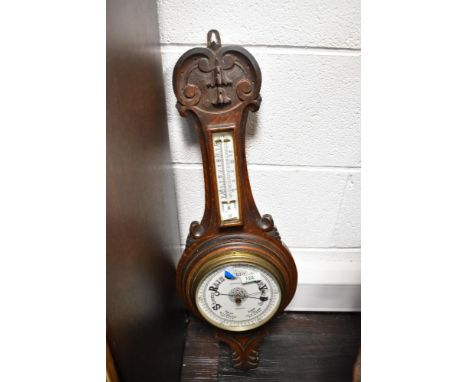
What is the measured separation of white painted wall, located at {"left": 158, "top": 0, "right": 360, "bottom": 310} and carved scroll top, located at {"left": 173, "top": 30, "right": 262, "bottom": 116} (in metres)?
0.10

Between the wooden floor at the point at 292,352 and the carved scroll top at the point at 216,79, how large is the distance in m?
0.68

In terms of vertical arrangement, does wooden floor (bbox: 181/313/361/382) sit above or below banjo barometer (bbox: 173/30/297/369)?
below

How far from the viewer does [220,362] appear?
110 centimetres

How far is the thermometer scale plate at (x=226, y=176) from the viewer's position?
2.57 ft

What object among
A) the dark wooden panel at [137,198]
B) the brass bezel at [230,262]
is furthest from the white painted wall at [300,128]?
the brass bezel at [230,262]

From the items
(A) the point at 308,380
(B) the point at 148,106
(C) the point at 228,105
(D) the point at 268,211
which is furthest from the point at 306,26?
(A) the point at 308,380

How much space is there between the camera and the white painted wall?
81 cm

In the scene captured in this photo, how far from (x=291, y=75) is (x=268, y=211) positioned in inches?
13.8

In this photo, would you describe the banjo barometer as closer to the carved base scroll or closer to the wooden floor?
the carved base scroll

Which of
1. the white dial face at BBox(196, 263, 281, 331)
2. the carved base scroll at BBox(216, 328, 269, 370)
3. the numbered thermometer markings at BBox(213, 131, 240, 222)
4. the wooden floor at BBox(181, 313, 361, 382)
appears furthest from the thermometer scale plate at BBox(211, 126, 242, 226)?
the wooden floor at BBox(181, 313, 361, 382)

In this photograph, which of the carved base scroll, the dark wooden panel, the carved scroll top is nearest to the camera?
the dark wooden panel

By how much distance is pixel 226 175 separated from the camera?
2.63ft

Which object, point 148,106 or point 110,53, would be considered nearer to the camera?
point 110,53

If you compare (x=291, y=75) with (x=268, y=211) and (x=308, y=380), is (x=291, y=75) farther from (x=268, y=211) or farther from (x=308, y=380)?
(x=308, y=380)
